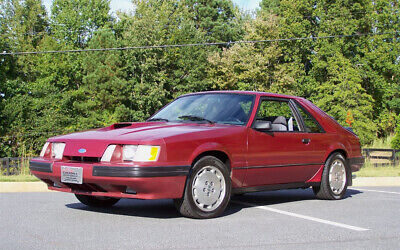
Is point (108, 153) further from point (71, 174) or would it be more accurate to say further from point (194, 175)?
point (194, 175)

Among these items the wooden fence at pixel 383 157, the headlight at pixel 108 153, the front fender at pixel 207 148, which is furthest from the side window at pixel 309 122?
the wooden fence at pixel 383 157

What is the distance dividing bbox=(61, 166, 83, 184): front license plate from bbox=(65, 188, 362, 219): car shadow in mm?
856

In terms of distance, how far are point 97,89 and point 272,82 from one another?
17.8m

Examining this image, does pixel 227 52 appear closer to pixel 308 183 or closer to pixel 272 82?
pixel 272 82

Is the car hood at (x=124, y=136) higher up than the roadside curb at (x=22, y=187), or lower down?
higher up

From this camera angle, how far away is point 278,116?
8062mm

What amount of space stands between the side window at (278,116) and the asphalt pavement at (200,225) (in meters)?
1.16

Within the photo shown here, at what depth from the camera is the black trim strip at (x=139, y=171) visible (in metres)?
5.84

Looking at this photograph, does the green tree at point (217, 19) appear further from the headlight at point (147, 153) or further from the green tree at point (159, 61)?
the headlight at point (147, 153)

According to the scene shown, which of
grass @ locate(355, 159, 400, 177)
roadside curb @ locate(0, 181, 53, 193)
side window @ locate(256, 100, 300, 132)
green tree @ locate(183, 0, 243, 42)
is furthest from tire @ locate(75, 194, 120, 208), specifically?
green tree @ locate(183, 0, 243, 42)

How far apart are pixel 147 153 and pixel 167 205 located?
204cm

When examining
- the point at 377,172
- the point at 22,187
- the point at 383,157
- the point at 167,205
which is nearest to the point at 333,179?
the point at 167,205

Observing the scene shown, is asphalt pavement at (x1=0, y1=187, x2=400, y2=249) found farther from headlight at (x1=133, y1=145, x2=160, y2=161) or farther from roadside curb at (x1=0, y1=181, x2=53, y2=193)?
roadside curb at (x1=0, y1=181, x2=53, y2=193)

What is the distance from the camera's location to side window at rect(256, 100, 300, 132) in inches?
304
